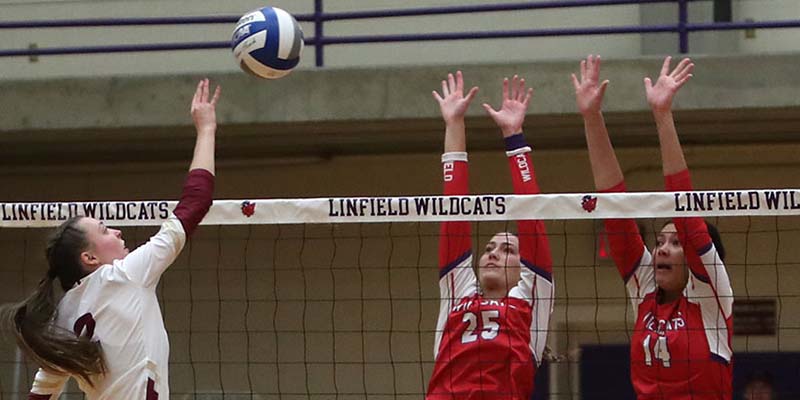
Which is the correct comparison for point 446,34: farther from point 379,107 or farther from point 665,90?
point 665,90

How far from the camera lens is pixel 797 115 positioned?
26.0 feet

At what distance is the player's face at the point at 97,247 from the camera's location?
3.86 m

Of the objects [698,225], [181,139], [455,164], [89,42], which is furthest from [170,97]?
[698,225]

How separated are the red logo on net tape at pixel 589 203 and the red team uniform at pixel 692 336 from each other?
31cm

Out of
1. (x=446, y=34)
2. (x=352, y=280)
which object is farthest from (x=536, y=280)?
(x=352, y=280)

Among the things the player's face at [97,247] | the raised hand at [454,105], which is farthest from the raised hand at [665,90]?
the player's face at [97,247]

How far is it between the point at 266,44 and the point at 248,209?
2.31 ft

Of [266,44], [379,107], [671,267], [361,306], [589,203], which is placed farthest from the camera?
[361,306]

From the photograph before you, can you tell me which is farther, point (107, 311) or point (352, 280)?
point (352, 280)

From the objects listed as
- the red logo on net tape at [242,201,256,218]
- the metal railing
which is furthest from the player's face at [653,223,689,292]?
the metal railing

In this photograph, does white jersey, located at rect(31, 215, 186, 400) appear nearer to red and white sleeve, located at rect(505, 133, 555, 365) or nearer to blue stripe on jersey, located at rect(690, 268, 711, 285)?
red and white sleeve, located at rect(505, 133, 555, 365)

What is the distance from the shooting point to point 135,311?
374 centimetres

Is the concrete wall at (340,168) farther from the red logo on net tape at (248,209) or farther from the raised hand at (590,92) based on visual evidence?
the red logo on net tape at (248,209)

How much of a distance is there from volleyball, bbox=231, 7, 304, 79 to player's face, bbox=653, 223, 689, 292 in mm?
1716
